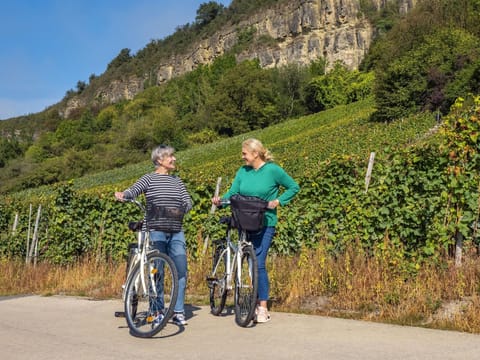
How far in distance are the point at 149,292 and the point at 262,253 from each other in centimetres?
120

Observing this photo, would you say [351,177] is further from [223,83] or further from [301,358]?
[223,83]

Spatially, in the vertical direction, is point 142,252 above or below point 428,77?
below

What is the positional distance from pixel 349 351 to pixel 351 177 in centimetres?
461

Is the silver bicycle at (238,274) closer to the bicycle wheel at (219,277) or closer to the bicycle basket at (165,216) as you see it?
the bicycle wheel at (219,277)

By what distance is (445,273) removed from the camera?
603cm

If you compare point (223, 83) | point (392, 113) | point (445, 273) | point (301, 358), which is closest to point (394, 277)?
→ point (445, 273)

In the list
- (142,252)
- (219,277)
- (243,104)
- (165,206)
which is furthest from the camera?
(243,104)

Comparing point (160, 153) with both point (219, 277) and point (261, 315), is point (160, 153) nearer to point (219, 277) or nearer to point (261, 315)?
point (219, 277)

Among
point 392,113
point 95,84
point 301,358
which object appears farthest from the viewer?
point 95,84

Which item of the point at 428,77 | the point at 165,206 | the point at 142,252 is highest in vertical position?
the point at 428,77

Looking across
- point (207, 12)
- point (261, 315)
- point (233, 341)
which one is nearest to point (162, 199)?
point (261, 315)

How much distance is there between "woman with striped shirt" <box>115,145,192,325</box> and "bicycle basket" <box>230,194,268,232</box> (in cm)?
57

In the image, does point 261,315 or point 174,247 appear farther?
point 174,247

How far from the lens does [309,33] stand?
133250 millimetres
